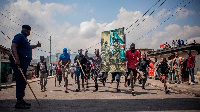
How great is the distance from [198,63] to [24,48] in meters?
16.1

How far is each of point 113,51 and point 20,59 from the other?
501 cm

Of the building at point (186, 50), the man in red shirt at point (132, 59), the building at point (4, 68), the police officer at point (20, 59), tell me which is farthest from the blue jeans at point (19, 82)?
the building at point (4, 68)

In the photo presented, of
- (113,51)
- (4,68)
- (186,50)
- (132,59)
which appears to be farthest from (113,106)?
(4,68)

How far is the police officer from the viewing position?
14.8ft

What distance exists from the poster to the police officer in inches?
183

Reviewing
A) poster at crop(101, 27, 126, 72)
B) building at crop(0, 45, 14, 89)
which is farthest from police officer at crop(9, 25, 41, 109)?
building at crop(0, 45, 14, 89)

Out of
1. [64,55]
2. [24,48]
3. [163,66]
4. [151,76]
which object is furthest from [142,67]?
[151,76]

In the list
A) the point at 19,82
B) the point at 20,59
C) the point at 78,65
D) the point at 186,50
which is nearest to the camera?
the point at 19,82

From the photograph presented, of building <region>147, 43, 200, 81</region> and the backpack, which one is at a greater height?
building <region>147, 43, 200, 81</region>

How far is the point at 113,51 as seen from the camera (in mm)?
8695

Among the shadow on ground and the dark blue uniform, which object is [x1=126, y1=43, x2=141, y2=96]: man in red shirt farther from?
the dark blue uniform

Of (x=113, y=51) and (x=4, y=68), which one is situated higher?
(x=113, y=51)

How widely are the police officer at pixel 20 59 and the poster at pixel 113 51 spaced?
15.2 feet

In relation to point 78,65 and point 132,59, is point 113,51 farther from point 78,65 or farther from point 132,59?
point 78,65
